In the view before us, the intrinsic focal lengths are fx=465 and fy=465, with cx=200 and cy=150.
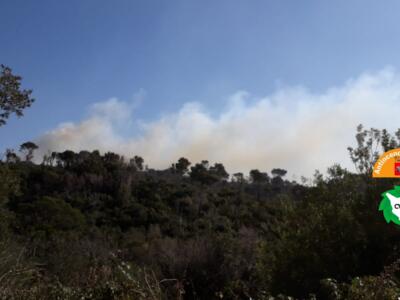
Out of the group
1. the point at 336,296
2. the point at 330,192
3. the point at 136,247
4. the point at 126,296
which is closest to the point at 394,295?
the point at 336,296

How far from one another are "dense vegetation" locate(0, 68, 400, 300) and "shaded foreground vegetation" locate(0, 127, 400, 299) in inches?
1.5

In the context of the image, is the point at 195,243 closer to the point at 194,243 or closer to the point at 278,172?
the point at 194,243

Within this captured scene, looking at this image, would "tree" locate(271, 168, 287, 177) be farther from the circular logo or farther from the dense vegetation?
the circular logo

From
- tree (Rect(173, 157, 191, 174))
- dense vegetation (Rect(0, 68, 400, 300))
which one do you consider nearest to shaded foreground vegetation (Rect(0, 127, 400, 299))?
dense vegetation (Rect(0, 68, 400, 300))

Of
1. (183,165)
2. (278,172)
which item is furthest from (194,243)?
(278,172)

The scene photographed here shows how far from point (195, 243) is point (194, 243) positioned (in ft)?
1.32

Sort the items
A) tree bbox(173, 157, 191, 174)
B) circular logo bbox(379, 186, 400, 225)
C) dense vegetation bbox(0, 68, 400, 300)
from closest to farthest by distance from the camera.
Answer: dense vegetation bbox(0, 68, 400, 300) → circular logo bbox(379, 186, 400, 225) → tree bbox(173, 157, 191, 174)

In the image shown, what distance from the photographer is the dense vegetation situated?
21.4ft

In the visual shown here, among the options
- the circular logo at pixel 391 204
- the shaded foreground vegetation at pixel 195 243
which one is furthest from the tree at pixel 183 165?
the circular logo at pixel 391 204

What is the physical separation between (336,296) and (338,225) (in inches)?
341

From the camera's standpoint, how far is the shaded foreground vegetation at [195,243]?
654cm

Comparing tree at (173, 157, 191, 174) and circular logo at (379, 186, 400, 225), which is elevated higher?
tree at (173, 157, 191, 174)

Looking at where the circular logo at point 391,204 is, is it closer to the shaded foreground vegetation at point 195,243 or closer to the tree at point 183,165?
the shaded foreground vegetation at point 195,243

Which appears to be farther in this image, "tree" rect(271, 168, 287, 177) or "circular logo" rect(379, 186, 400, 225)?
"tree" rect(271, 168, 287, 177)
